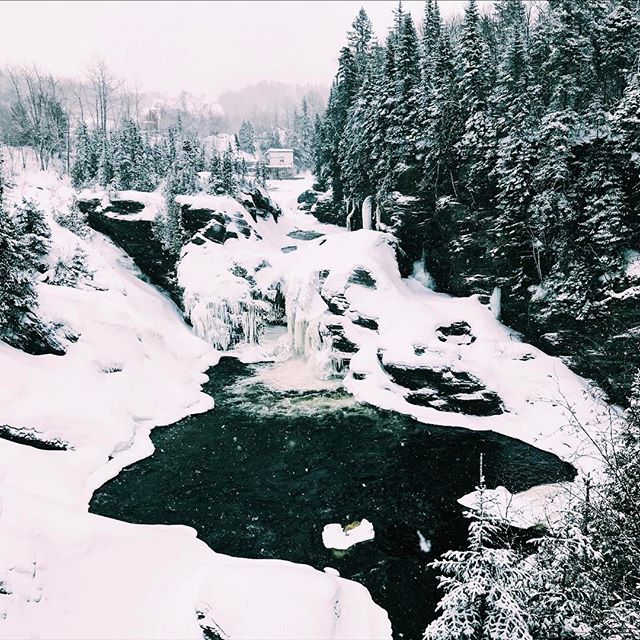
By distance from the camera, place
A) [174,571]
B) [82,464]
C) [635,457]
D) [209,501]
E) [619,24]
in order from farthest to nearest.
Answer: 1. [619,24]
2. [82,464]
3. [209,501]
4. [174,571]
5. [635,457]

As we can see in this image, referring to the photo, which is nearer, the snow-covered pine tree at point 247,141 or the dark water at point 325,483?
the dark water at point 325,483

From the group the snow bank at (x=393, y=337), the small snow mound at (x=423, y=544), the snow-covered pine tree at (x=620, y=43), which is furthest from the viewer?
the snow-covered pine tree at (x=620, y=43)

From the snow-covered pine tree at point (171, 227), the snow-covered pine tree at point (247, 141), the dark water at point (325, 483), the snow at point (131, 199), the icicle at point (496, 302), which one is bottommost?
the dark water at point (325, 483)

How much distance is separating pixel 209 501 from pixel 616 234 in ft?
63.5

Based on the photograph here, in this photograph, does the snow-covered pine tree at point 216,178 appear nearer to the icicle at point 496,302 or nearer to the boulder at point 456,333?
the boulder at point 456,333

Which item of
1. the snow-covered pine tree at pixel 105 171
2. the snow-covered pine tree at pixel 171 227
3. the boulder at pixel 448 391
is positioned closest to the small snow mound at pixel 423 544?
the boulder at pixel 448 391

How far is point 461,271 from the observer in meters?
28.3

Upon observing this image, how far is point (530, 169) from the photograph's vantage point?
76.5 ft

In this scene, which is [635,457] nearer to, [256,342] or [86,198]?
[256,342]

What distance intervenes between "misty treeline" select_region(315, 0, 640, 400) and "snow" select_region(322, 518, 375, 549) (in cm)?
1246

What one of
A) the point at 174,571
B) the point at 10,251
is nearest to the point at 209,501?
the point at 174,571

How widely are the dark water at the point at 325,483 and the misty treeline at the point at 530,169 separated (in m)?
7.85

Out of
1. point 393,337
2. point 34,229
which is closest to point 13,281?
point 34,229

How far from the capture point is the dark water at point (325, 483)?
12086mm
